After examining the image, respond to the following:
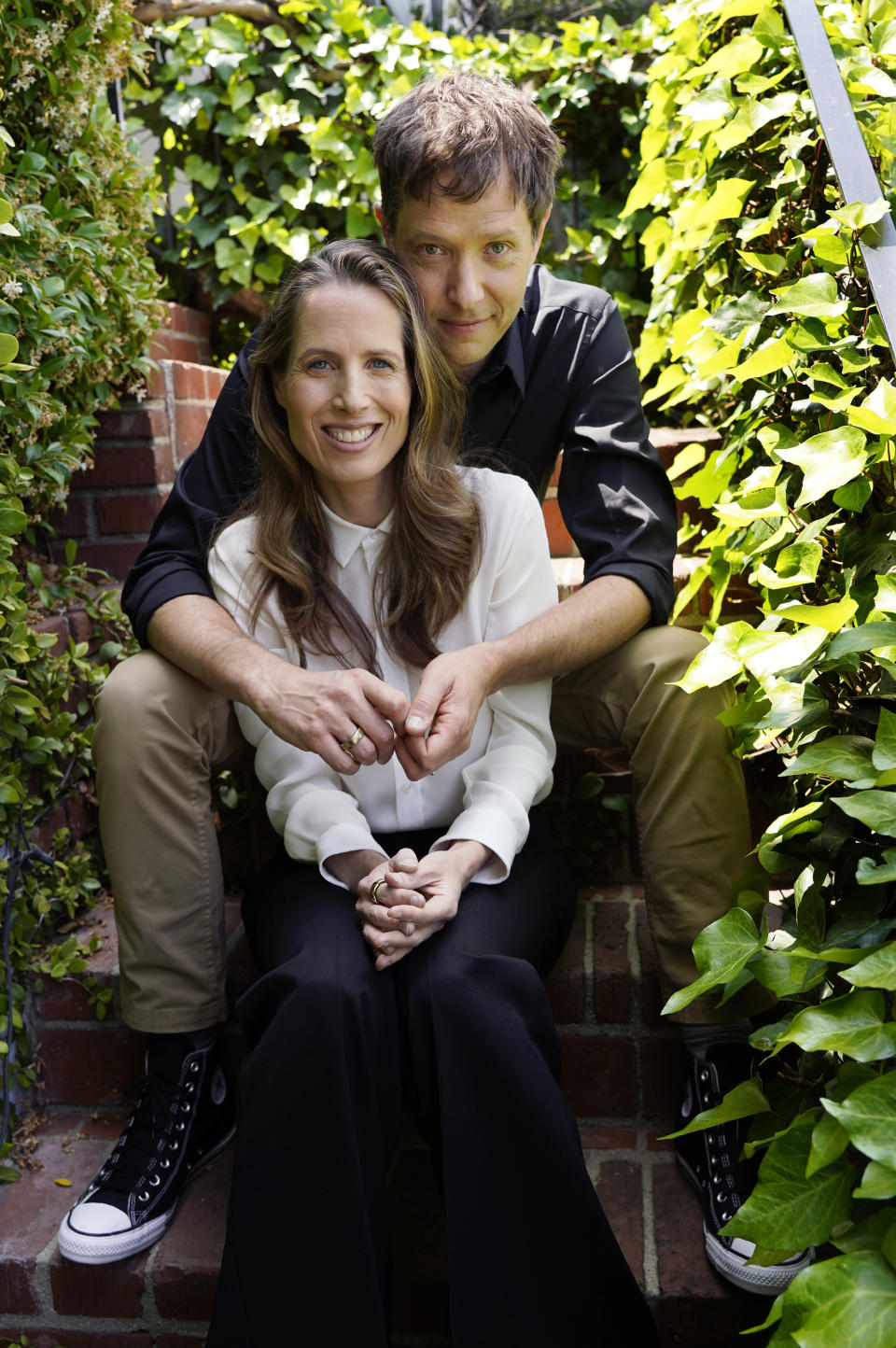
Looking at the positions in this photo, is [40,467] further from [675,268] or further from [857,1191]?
[857,1191]

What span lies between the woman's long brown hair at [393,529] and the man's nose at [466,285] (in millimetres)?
119

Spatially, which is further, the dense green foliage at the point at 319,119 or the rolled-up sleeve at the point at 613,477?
the dense green foliage at the point at 319,119

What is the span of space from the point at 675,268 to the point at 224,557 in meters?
1.03

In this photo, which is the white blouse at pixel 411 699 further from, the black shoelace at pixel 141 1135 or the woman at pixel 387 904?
the black shoelace at pixel 141 1135

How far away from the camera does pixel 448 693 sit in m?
1.50

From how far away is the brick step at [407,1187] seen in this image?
149cm

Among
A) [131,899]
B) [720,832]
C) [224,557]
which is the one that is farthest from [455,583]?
[131,899]

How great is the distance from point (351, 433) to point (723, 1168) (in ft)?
3.57

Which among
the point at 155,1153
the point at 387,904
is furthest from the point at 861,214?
the point at 155,1153

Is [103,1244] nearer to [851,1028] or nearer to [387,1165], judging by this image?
[387,1165]

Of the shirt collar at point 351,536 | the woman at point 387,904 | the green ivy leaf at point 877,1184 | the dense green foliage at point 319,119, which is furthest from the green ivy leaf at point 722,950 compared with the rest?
the dense green foliage at point 319,119

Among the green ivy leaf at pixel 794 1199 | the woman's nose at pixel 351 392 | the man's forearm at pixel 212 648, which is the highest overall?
the woman's nose at pixel 351 392

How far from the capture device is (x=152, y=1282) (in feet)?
5.00

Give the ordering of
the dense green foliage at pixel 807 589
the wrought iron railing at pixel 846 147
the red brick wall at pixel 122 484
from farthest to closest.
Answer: the red brick wall at pixel 122 484
the wrought iron railing at pixel 846 147
the dense green foliage at pixel 807 589
